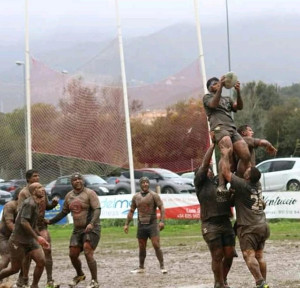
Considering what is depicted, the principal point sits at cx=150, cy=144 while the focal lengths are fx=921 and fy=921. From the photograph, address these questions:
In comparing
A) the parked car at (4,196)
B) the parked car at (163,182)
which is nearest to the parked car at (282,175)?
the parked car at (163,182)

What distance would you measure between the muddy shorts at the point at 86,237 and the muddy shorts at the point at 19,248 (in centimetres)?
167

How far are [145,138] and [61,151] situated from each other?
9.97 feet

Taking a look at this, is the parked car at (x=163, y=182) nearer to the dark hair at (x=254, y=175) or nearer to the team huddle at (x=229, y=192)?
the team huddle at (x=229, y=192)

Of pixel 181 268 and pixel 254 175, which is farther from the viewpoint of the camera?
pixel 181 268

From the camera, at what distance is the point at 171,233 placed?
2981cm

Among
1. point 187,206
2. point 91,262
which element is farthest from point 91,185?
point 91,262

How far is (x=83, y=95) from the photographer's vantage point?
32.2 meters

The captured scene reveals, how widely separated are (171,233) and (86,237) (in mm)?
13879

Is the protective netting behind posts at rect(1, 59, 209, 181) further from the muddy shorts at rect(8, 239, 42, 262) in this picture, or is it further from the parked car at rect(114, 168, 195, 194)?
the muddy shorts at rect(8, 239, 42, 262)

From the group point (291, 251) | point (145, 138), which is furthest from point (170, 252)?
point (145, 138)

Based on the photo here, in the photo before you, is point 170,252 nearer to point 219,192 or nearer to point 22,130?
point 219,192

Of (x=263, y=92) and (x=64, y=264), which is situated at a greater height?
(x=263, y=92)

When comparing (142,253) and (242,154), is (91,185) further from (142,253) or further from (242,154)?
(242,154)

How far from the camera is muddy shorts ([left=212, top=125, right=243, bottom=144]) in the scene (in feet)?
42.4
